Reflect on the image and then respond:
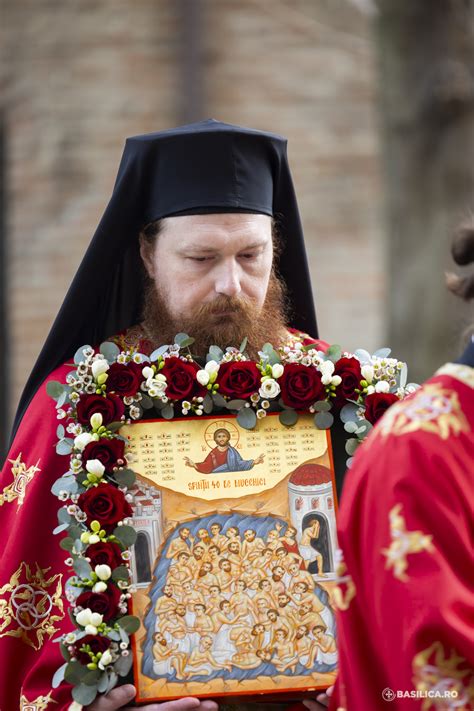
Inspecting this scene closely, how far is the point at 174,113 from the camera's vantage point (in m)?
8.88

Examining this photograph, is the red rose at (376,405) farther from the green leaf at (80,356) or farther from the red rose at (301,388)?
the green leaf at (80,356)

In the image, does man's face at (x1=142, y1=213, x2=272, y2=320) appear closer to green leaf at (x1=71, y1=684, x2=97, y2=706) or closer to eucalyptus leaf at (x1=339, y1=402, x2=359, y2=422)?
eucalyptus leaf at (x1=339, y1=402, x2=359, y2=422)

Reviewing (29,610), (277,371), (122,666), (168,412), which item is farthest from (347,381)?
(29,610)

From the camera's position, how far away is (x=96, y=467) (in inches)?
130

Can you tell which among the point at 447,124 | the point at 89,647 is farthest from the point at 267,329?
the point at 447,124

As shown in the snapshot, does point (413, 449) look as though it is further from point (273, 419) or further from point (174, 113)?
point (174, 113)

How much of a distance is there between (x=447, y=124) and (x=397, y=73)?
0.47 meters

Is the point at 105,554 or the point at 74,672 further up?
the point at 105,554

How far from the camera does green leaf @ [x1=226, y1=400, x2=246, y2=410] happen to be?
11.2 ft

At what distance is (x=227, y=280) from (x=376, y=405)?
0.64 m

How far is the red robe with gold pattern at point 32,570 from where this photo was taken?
11.0ft

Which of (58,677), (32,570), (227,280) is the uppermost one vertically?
(227,280)

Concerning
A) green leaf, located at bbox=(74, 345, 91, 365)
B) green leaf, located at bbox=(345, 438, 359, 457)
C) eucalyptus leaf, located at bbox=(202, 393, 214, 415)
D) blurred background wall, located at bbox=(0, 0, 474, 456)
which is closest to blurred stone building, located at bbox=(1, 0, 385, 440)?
blurred background wall, located at bbox=(0, 0, 474, 456)

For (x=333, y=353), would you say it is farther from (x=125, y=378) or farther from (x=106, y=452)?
(x=106, y=452)
